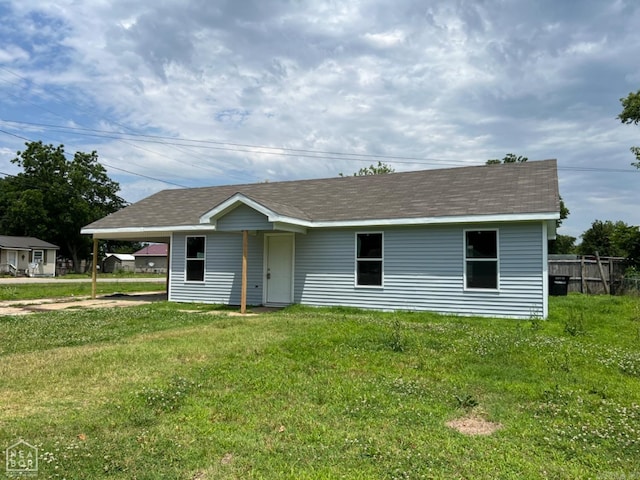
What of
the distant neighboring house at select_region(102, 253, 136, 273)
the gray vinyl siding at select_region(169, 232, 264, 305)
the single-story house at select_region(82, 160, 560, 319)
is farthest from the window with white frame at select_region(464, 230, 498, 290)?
the distant neighboring house at select_region(102, 253, 136, 273)

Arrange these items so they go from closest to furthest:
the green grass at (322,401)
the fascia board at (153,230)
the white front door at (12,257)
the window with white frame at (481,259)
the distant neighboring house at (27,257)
A: the green grass at (322,401)
the window with white frame at (481,259)
the fascia board at (153,230)
the distant neighboring house at (27,257)
the white front door at (12,257)

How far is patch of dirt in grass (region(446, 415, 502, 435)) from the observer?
4318 mm

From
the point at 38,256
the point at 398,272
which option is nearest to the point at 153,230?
the point at 398,272

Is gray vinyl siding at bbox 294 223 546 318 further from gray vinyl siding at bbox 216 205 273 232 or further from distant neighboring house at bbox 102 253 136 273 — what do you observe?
distant neighboring house at bbox 102 253 136 273

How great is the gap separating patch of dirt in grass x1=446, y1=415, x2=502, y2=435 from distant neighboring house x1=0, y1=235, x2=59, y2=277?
4702 centimetres

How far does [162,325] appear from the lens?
33.4ft

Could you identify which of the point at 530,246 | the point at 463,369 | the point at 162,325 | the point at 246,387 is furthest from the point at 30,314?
the point at 530,246

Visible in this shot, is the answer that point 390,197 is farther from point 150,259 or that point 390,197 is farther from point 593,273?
point 150,259

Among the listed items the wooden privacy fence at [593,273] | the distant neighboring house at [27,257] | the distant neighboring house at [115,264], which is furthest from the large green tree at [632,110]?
the distant neighboring house at [115,264]

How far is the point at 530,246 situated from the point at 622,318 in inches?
107

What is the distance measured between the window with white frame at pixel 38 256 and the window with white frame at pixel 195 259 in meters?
37.6

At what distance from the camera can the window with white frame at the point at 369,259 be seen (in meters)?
13.0

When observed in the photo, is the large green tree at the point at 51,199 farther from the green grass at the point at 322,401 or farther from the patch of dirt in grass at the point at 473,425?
the patch of dirt in grass at the point at 473,425

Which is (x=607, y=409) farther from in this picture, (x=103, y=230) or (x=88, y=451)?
(x=103, y=230)
